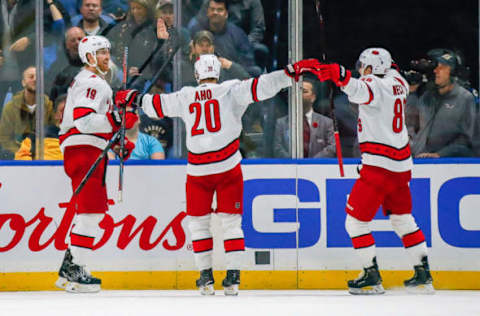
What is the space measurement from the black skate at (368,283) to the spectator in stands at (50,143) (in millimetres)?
2079

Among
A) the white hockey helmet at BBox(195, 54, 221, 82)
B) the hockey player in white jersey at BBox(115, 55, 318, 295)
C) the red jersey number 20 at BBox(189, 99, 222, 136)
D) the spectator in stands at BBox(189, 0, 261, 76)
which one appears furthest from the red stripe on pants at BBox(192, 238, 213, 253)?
the spectator in stands at BBox(189, 0, 261, 76)

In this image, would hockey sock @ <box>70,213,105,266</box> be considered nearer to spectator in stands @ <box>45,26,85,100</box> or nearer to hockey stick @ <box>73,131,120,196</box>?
hockey stick @ <box>73,131,120,196</box>

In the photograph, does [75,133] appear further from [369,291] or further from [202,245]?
[369,291]

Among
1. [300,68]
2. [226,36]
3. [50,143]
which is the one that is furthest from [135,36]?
[300,68]

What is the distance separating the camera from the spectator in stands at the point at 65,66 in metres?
6.43

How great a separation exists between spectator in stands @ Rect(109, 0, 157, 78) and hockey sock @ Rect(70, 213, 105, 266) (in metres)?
1.17

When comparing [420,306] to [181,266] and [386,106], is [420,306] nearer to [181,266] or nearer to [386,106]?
[386,106]

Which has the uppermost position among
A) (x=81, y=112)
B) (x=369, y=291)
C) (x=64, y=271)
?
(x=81, y=112)

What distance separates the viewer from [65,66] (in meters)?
6.46

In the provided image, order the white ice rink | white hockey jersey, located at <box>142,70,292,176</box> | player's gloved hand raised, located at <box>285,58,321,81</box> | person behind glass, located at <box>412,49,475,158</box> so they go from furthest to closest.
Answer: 1. person behind glass, located at <box>412,49,475,158</box>
2. white hockey jersey, located at <box>142,70,292,176</box>
3. player's gloved hand raised, located at <box>285,58,321,81</box>
4. the white ice rink

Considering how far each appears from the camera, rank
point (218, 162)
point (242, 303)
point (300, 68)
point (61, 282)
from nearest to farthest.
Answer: point (242, 303), point (300, 68), point (218, 162), point (61, 282)

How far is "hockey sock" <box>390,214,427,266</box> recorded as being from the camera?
5734mm

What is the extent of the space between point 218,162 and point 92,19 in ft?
5.04

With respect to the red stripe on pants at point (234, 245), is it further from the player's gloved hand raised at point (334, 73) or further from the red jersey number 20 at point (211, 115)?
the player's gloved hand raised at point (334, 73)
